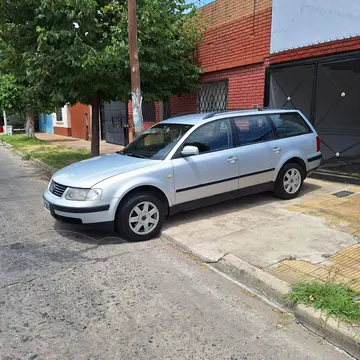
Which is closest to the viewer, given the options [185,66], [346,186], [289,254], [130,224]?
[289,254]

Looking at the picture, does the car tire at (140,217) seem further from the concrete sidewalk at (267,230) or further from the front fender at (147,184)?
Answer: the concrete sidewalk at (267,230)

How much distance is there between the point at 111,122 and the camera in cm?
1753

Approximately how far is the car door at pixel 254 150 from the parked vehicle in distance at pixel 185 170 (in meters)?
0.02

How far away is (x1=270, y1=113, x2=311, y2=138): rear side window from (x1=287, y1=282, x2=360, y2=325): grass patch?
357cm

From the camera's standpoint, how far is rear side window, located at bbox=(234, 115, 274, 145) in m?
6.01

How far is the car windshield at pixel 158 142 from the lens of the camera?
5520 mm

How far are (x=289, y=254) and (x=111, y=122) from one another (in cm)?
1443

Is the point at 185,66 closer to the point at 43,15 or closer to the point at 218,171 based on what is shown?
the point at 43,15

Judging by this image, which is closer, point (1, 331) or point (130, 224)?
point (1, 331)

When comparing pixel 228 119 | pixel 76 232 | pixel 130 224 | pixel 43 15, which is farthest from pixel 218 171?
pixel 43 15

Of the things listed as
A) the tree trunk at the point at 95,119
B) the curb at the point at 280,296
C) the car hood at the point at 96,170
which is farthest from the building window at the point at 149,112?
the curb at the point at 280,296

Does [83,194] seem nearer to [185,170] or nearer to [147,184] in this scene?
[147,184]

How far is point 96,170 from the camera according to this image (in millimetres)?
5129

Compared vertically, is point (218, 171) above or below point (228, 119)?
below
